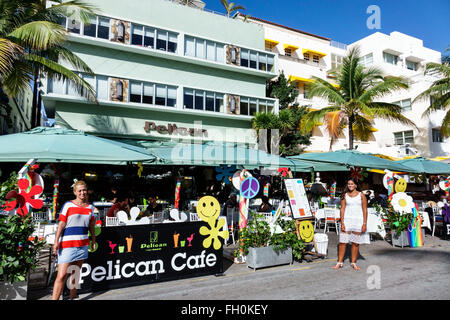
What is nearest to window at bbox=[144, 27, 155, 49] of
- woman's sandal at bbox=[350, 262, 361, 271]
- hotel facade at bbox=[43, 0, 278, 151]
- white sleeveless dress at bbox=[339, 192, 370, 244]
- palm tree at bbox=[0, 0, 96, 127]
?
hotel facade at bbox=[43, 0, 278, 151]

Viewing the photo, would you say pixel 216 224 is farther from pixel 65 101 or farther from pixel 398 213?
pixel 65 101

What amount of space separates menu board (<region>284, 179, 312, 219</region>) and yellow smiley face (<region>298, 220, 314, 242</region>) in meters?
0.16

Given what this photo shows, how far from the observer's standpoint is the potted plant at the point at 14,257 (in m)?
4.16

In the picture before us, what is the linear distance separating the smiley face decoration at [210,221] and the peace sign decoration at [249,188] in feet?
4.27

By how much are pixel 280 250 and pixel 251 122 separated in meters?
16.0

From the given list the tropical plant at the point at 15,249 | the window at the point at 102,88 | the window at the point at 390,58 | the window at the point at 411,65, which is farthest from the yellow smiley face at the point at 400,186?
the window at the point at 411,65

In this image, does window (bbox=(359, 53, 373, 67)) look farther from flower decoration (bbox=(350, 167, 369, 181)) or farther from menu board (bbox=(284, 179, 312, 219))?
menu board (bbox=(284, 179, 312, 219))

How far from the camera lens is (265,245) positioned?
21.2ft

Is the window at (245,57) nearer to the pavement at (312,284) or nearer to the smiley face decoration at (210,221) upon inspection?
the pavement at (312,284)

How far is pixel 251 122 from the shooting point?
2183cm

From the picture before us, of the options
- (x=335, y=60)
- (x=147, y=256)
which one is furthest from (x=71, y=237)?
(x=335, y=60)

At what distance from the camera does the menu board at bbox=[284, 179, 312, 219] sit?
23.0ft

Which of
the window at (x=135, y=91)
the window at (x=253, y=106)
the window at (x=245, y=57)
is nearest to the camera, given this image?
the window at (x=135, y=91)
